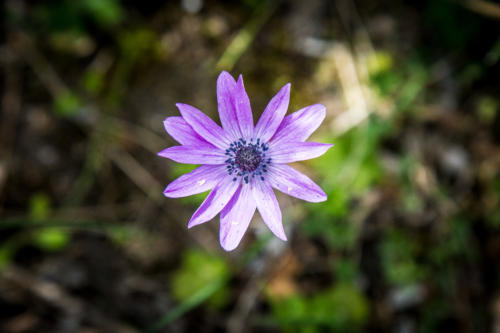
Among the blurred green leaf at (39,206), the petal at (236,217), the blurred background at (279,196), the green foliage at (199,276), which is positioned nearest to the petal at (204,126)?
the petal at (236,217)

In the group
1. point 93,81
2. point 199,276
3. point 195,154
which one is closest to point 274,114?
point 195,154

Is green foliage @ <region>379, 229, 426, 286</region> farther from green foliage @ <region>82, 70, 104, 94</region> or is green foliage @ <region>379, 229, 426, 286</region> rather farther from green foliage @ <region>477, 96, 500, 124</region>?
green foliage @ <region>82, 70, 104, 94</region>

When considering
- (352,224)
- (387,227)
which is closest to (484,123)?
(387,227)

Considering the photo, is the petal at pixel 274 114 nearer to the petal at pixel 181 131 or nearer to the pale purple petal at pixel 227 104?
the pale purple petal at pixel 227 104

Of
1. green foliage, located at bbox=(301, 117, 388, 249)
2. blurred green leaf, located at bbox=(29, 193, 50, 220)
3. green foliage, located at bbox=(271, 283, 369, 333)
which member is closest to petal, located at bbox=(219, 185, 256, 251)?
green foliage, located at bbox=(301, 117, 388, 249)

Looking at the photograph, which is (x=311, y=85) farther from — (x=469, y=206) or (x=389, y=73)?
(x=469, y=206)
